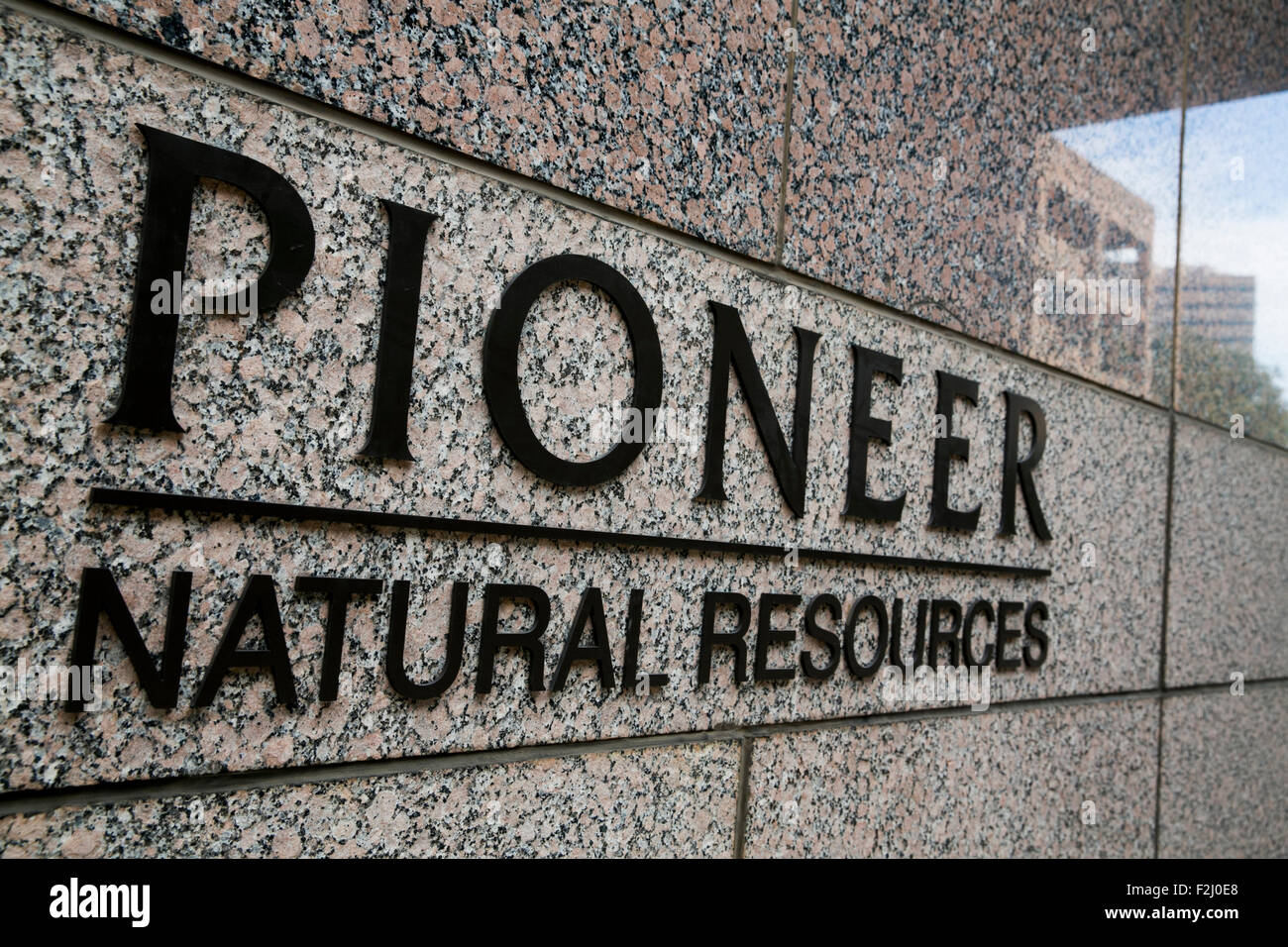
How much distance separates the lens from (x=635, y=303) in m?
2.42

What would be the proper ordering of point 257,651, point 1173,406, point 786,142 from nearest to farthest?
1. point 257,651
2. point 786,142
3. point 1173,406

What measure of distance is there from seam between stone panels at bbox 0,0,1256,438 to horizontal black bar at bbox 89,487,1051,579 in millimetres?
796

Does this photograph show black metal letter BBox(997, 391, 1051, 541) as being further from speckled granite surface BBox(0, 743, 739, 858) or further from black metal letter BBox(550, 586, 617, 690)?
black metal letter BBox(550, 586, 617, 690)

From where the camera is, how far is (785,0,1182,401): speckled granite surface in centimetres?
300

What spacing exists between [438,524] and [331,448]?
0.29 meters

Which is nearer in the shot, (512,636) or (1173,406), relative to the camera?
(512,636)

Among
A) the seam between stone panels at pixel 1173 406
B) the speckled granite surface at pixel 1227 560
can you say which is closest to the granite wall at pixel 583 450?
the seam between stone panels at pixel 1173 406

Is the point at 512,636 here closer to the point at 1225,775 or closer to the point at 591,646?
the point at 591,646

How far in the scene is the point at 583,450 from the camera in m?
2.32
